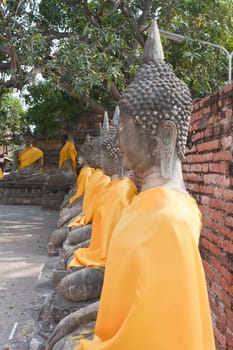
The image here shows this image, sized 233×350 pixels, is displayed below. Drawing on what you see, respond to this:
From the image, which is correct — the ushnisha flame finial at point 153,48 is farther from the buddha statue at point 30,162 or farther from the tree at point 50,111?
the buddha statue at point 30,162

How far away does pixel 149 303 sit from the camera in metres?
1.44

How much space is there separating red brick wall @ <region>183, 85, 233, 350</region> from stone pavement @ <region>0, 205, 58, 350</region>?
143cm

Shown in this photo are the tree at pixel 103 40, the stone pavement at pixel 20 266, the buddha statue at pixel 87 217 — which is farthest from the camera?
the tree at pixel 103 40

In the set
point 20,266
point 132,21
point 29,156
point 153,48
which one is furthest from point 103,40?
point 29,156

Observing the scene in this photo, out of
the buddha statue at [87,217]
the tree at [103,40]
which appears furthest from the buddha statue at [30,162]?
the buddha statue at [87,217]

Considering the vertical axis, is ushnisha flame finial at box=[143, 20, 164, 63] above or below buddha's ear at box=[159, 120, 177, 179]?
above

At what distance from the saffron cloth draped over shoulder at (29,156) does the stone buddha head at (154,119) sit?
14.1m

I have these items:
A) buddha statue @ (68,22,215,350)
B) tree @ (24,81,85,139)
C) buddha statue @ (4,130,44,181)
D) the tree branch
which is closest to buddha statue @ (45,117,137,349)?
buddha statue @ (68,22,215,350)

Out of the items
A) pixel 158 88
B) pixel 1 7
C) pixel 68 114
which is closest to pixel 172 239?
pixel 158 88

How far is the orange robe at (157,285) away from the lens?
4.66 feet

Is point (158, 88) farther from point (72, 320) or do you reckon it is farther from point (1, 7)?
point (1, 7)

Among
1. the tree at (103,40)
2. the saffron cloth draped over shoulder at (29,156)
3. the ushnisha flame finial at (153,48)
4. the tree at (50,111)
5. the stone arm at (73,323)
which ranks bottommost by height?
A: the stone arm at (73,323)

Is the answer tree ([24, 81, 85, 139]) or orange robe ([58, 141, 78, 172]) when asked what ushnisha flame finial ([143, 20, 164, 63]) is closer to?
tree ([24, 81, 85, 139])

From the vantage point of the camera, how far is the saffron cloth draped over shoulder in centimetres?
1565
